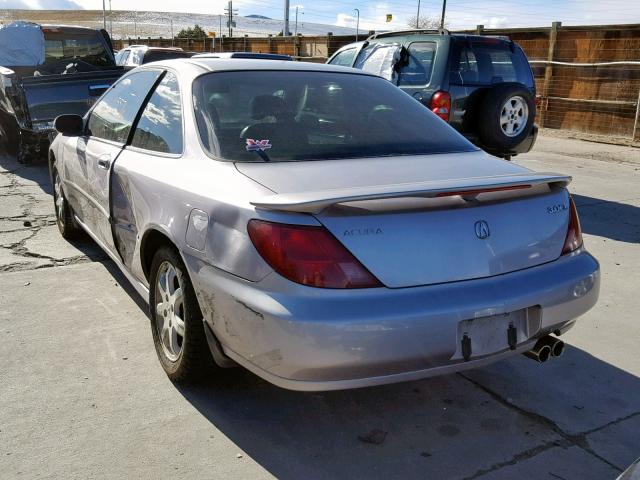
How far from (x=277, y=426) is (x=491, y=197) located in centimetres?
138

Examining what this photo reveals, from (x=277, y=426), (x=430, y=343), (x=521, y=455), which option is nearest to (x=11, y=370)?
(x=277, y=426)

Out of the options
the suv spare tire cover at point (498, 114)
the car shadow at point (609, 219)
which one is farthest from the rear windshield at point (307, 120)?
the suv spare tire cover at point (498, 114)

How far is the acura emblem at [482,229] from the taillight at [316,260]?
0.51 meters

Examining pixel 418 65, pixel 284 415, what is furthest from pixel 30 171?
pixel 284 415

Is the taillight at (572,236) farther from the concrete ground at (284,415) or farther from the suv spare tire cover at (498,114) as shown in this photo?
the suv spare tire cover at (498,114)

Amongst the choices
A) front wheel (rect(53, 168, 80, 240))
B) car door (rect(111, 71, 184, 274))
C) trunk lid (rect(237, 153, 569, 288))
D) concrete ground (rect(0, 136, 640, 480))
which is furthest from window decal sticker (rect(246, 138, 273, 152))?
front wheel (rect(53, 168, 80, 240))

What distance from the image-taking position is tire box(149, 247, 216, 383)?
9.60 feet

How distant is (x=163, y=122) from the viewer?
11.4 feet

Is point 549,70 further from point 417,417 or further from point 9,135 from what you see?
point 417,417

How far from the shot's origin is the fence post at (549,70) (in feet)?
50.4

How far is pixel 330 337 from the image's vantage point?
2.32 m

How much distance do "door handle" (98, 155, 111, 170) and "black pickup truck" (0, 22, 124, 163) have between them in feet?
16.0

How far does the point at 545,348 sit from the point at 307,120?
5.23ft

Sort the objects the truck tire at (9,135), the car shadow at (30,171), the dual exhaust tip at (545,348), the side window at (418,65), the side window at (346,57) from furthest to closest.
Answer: the truck tire at (9,135) → the side window at (346,57) → the car shadow at (30,171) → the side window at (418,65) → the dual exhaust tip at (545,348)
